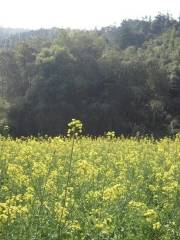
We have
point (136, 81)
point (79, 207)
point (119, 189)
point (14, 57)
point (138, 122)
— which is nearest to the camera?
point (119, 189)

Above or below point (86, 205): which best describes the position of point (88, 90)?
above

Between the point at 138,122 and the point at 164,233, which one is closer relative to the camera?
the point at 164,233

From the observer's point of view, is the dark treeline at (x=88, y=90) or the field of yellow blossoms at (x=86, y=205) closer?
the field of yellow blossoms at (x=86, y=205)

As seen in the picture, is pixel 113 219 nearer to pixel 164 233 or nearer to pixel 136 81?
pixel 164 233

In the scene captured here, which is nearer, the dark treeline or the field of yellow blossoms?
the field of yellow blossoms

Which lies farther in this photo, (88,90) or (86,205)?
(88,90)

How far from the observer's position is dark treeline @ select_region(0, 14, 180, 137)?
3712cm

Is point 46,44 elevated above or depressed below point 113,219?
above

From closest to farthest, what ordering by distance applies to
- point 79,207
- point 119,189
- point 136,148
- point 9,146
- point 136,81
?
1. point 119,189
2. point 79,207
3. point 9,146
4. point 136,148
5. point 136,81

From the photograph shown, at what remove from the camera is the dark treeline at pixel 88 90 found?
1462 inches

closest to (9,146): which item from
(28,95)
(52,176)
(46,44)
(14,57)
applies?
(52,176)

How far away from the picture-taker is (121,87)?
3997 centimetres

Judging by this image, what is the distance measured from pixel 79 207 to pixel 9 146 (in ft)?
16.5

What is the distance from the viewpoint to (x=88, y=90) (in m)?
40.2
